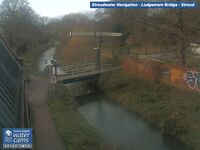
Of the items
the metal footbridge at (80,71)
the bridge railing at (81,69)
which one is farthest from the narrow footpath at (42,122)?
the bridge railing at (81,69)

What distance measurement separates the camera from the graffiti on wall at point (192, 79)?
25.1 m

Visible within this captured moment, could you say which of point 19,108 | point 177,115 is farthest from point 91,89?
point 19,108

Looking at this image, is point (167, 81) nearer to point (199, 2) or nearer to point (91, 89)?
point (199, 2)

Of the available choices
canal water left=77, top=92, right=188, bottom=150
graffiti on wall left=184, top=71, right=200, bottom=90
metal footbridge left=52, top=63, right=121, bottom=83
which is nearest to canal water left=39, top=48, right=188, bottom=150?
canal water left=77, top=92, right=188, bottom=150

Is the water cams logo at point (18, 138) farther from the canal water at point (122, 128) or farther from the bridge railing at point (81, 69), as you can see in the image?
the bridge railing at point (81, 69)

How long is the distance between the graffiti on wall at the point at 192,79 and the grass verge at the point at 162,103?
1.75 feet

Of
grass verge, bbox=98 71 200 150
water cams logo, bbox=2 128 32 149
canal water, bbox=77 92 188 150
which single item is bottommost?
canal water, bbox=77 92 188 150

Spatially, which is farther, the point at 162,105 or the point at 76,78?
the point at 76,78

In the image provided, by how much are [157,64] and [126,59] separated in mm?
6029

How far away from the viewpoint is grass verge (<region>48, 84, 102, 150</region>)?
17.2 metres

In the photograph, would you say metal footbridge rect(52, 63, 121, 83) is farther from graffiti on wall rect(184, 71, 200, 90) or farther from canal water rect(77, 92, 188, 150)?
graffiti on wall rect(184, 71, 200, 90)

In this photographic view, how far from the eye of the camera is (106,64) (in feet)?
123

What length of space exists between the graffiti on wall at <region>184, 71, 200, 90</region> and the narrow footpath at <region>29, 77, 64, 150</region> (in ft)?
30.0

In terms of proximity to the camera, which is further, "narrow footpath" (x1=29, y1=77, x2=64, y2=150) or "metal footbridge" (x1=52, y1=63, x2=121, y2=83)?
"metal footbridge" (x1=52, y1=63, x2=121, y2=83)
